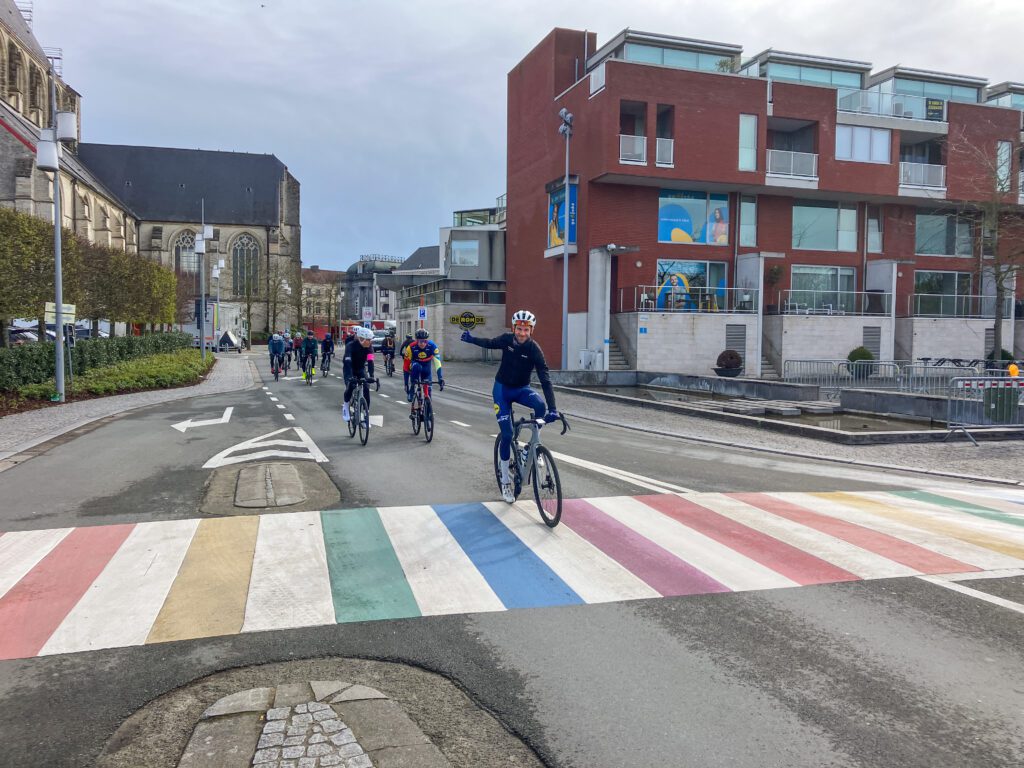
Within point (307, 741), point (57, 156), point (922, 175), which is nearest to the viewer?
point (307, 741)

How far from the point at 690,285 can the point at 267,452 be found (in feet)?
83.6

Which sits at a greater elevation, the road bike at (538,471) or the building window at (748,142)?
the building window at (748,142)

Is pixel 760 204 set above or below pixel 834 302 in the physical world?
above

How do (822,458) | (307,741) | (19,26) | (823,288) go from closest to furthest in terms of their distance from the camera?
(307,741), (822,458), (823,288), (19,26)

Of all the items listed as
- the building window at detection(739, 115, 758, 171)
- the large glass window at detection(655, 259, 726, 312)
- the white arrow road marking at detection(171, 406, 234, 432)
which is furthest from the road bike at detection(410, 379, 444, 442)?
the building window at detection(739, 115, 758, 171)

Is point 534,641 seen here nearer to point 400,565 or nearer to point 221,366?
point 400,565

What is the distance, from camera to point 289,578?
17.3 ft

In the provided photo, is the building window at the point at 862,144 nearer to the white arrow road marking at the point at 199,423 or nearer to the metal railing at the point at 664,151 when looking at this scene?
the metal railing at the point at 664,151

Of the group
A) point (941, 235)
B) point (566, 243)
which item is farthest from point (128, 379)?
point (941, 235)

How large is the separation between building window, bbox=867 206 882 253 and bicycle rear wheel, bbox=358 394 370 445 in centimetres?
3193

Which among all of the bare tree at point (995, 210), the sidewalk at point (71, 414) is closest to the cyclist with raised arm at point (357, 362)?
the sidewalk at point (71, 414)

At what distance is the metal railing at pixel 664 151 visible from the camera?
103 ft

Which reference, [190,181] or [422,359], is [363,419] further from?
[190,181]

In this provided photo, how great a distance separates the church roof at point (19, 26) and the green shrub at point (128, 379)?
3982 cm
